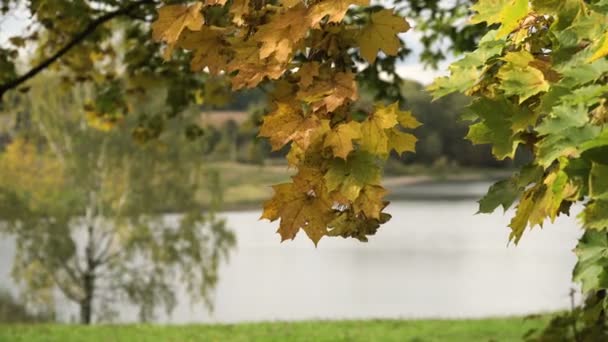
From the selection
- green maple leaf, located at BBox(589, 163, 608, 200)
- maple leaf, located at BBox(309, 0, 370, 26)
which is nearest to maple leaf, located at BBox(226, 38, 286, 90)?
maple leaf, located at BBox(309, 0, 370, 26)

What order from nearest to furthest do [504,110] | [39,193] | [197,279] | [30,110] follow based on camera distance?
[504,110]
[30,110]
[197,279]
[39,193]

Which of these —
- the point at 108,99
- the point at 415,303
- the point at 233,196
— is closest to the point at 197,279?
the point at 415,303

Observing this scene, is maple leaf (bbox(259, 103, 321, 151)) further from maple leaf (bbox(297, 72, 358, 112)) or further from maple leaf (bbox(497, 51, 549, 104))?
maple leaf (bbox(497, 51, 549, 104))

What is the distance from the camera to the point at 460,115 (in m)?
2.55

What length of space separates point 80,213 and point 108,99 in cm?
1802

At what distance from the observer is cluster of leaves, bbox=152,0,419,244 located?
86.7 inches

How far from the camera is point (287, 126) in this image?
7.38 ft

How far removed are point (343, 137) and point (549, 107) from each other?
536mm

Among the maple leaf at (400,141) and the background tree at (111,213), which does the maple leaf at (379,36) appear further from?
the background tree at (111,213)

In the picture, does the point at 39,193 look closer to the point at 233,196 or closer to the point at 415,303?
the point at 415,303

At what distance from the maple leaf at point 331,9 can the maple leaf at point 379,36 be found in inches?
6.9

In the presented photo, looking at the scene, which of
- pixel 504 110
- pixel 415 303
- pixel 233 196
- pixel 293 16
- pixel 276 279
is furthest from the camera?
pixel 233 196

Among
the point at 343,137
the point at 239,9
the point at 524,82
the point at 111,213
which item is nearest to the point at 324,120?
the point at 343,137

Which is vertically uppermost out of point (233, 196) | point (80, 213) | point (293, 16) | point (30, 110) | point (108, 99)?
point (233, 196)
